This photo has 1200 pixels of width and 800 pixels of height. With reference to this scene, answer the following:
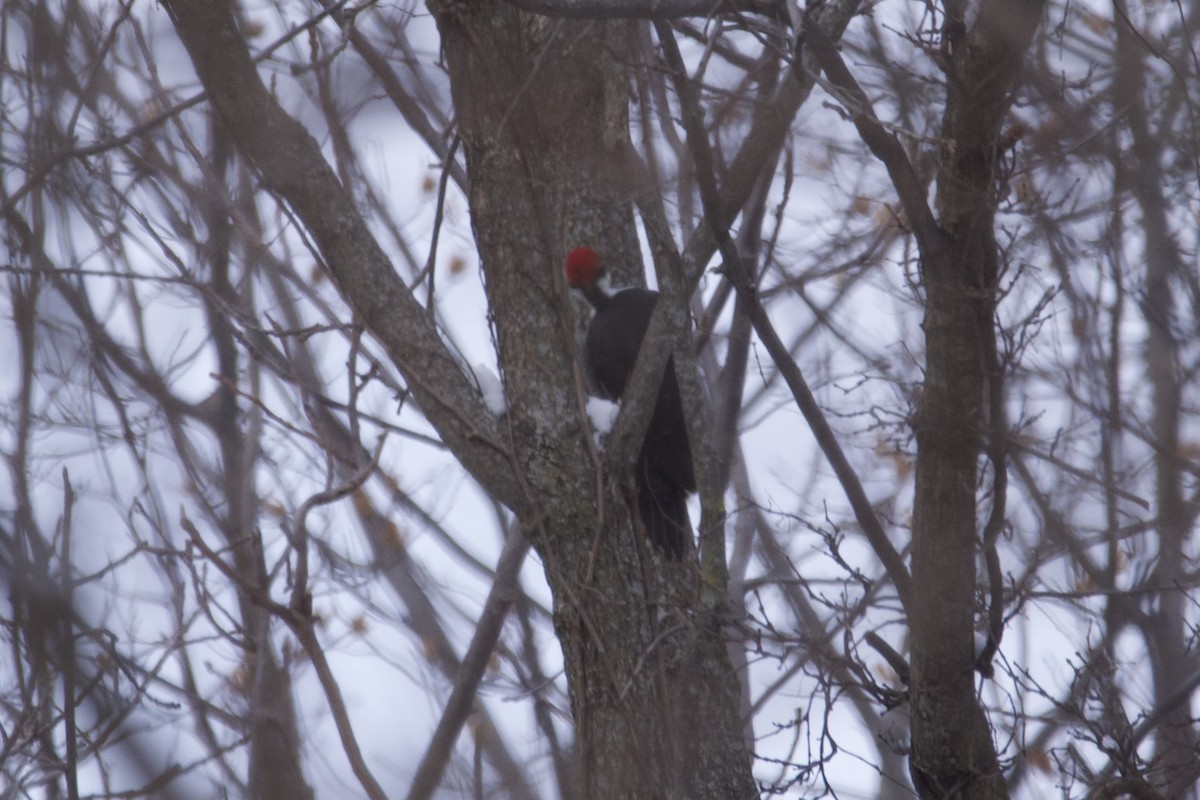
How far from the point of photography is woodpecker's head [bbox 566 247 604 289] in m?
3.71

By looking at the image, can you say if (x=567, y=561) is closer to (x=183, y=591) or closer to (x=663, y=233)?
(x=663, y=233)

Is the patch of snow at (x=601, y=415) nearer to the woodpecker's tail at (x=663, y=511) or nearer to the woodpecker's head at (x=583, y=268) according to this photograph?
the woodpecker's tail at (x=663, y=511)

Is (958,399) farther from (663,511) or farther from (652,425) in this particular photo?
(652,425)

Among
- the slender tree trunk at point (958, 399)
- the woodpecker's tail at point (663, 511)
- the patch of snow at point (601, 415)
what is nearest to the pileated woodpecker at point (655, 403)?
the woodpecker's tail at point (663, 511)

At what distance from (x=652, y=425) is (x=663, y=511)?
0.70m

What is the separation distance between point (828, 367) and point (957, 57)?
11.0ft

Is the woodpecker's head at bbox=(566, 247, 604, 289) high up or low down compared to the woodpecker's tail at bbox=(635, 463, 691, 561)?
up

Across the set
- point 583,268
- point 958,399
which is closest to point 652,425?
point 583,268

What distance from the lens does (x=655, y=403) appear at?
313 cm

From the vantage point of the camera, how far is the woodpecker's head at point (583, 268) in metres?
3.71

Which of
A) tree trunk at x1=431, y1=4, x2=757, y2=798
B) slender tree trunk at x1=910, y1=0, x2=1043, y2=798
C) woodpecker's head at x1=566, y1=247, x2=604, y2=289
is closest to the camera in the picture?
slender tree trunk at x1=910, y1=0, x2=1043, y2=798

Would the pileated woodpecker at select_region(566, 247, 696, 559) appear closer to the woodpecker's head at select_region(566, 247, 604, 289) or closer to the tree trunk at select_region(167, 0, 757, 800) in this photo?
the woodpecker's head at select_region(566, 247, 604, 289)

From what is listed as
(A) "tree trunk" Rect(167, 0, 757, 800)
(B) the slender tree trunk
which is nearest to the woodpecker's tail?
(A) "tree trunk" Rect(167, 0, 757, 800)

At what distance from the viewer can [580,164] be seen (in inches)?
144
